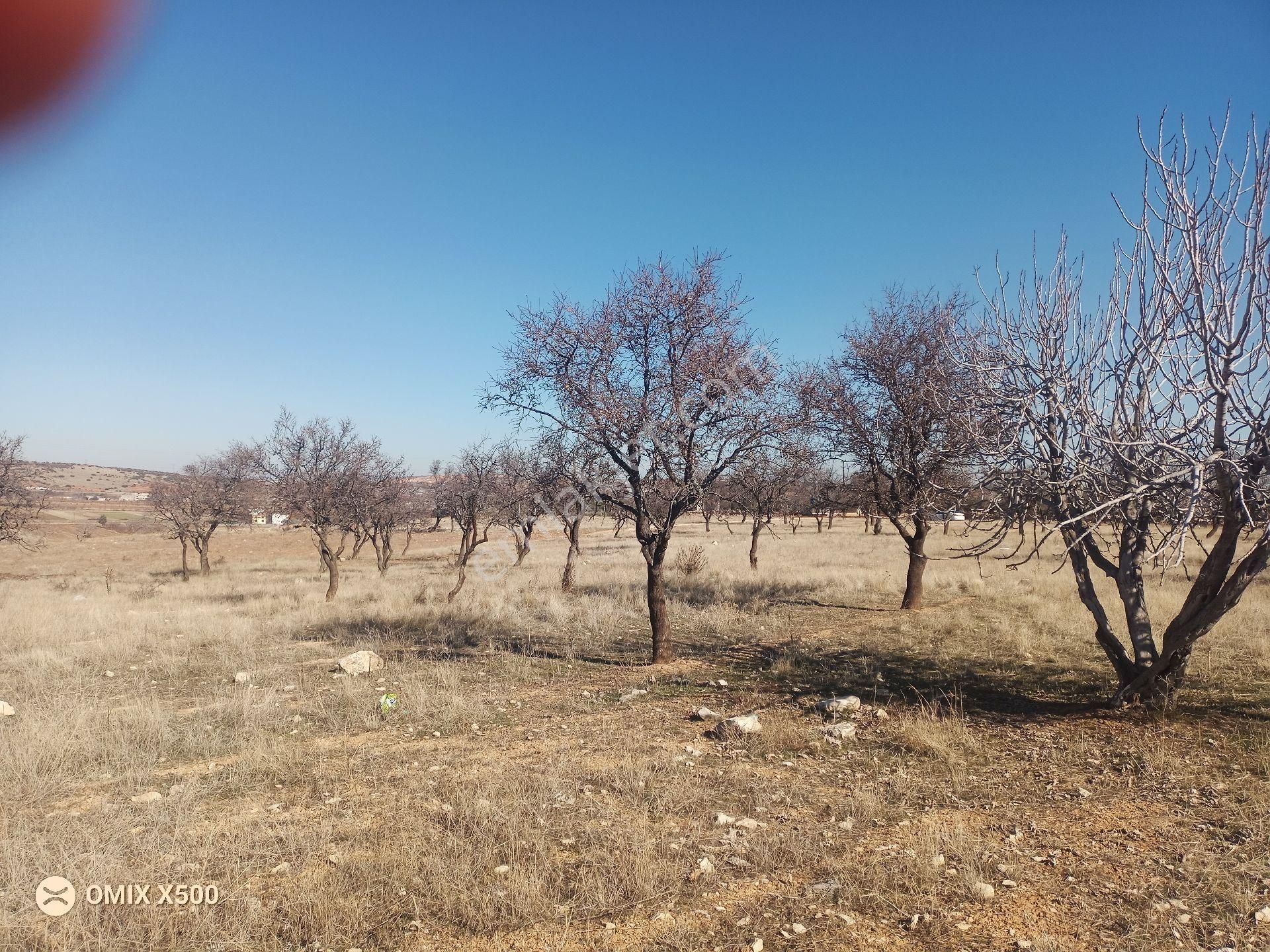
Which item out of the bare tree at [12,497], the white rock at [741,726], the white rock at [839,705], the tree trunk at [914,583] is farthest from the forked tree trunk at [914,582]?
the bare tree at [12,497]

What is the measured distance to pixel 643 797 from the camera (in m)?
5.52

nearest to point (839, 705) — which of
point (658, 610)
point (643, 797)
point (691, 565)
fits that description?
point (643, 797)

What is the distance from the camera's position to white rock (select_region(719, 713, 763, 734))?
23.0 feet

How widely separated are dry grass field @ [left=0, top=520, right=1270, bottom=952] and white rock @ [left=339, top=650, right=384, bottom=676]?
12.1 inches

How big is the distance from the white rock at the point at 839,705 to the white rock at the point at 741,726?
932 millimetres

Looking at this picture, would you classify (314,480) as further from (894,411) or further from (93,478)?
(93,478)

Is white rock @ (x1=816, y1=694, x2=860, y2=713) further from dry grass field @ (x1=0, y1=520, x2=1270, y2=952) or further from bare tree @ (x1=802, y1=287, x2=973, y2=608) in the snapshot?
bare tree @ (x1=802, y1=287, x2=973, y2=608)

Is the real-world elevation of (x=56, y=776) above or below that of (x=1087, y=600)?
below

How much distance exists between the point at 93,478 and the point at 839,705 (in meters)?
158

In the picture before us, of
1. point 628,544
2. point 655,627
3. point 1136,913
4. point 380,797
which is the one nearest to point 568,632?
point 655,627

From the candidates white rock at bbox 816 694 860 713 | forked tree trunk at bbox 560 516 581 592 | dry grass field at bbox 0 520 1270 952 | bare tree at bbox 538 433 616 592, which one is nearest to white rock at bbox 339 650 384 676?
dry grass field at bbox 0 520 1270 952

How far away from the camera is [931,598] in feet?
56.9

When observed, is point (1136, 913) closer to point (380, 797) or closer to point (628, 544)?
point (380, 797)

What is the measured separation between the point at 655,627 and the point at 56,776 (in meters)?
7.48
